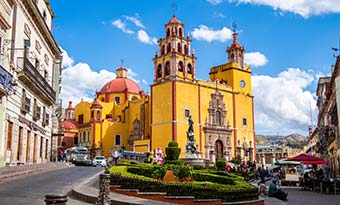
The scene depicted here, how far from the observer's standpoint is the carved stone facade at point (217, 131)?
45.8 meters

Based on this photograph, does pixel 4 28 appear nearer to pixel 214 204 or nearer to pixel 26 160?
pixel 26 160

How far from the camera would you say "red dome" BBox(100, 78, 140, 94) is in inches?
2412

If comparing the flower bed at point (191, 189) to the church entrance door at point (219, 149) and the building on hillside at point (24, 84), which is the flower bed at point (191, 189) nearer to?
the building on hillside at point (24, 84)

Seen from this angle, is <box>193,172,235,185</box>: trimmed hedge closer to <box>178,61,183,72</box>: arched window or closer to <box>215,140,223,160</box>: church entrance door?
<box>178,61,183,72</box>: arched window

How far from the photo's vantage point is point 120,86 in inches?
2434

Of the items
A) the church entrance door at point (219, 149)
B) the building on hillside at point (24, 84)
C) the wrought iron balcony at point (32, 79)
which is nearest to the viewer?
the building on hillside at point (24, 84)

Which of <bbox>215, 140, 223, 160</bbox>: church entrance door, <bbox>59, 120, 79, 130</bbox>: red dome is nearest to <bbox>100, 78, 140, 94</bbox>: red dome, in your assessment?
<bbox>59, 120, 79, 130</bbox>: red dome

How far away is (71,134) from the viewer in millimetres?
59969

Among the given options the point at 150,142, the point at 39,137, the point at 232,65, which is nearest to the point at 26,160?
the point at 39,137

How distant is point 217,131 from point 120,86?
21143 mm

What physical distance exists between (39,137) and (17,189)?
13078 mm

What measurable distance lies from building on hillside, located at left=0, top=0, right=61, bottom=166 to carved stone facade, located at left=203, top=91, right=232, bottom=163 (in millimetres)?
23163

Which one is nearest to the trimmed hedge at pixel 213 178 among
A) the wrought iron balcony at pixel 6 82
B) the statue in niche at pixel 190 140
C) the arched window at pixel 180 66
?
the wrought iron balcony at pixel 6 82

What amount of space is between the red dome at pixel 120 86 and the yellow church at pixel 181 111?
313cm
